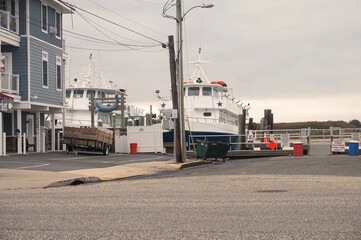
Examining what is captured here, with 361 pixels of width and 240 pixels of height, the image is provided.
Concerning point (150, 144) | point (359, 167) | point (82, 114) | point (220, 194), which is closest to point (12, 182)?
point (220, 194)

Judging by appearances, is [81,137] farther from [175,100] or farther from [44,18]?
[44,18]

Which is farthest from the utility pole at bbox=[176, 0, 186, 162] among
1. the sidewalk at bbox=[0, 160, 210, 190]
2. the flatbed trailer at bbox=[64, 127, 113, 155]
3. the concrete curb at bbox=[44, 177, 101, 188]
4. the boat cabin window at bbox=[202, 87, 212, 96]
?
the boat cabin window at bbox=[202, 87, 212, 96]

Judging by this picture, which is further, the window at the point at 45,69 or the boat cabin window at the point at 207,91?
the boat cabin window at the point at 207,91

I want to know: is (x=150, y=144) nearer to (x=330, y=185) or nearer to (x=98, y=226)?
(x=330, y=185)

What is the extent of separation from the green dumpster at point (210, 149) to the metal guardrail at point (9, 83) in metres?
11.3

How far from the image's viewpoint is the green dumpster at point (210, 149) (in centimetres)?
3759

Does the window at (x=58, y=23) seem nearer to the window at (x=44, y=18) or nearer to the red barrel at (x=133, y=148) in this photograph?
the window at (x=44, y=18)

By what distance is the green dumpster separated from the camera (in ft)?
123

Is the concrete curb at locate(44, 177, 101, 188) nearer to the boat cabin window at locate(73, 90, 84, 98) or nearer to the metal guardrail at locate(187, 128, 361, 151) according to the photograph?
the metal guardrail at locate(187, 128, 361, 151)

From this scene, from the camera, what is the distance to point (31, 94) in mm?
35688

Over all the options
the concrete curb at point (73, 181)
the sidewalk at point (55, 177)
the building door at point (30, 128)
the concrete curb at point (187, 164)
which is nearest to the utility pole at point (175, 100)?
the concrete curb at point (187, 164)

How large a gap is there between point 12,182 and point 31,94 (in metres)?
17.3

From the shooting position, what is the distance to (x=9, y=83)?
33.9 meters

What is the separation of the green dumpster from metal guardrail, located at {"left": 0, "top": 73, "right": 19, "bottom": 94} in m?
11.3
